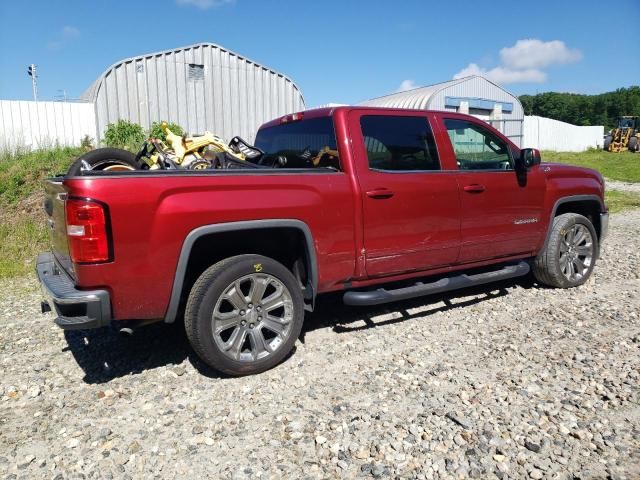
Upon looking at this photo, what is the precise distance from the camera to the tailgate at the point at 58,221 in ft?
10.7

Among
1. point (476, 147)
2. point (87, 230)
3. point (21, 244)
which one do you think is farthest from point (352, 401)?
point (21, 244)

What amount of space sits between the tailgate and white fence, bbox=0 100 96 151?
32.5 feet

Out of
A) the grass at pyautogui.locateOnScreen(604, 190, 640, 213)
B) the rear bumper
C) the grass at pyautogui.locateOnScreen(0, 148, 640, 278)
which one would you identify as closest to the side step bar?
the rear bumper

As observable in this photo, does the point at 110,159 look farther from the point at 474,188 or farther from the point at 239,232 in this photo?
the point at 474,188

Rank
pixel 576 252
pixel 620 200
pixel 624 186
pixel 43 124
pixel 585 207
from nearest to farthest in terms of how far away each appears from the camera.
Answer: pixel 576 252 < pixel 585 207 < pixel 43 124 < pixel 620 200 < pixel 624 186

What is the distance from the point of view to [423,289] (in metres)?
4.42

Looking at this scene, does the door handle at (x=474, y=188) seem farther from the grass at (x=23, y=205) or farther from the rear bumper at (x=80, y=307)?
the grass at (x=23, y=205)

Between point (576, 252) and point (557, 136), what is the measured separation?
31.6 m

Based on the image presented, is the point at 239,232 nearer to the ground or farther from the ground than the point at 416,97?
nearer to the ground

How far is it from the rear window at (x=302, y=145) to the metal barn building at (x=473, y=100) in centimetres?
2113

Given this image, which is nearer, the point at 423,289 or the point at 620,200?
the point at 423,289

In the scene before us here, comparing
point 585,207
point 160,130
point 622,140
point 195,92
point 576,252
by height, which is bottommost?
point 576,252

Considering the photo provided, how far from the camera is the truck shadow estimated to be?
3.90 meters

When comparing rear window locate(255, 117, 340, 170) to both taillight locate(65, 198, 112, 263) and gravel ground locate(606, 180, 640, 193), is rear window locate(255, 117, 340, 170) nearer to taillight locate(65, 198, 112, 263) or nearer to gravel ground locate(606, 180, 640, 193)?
taillight locate(65, 198, 112, 263)
